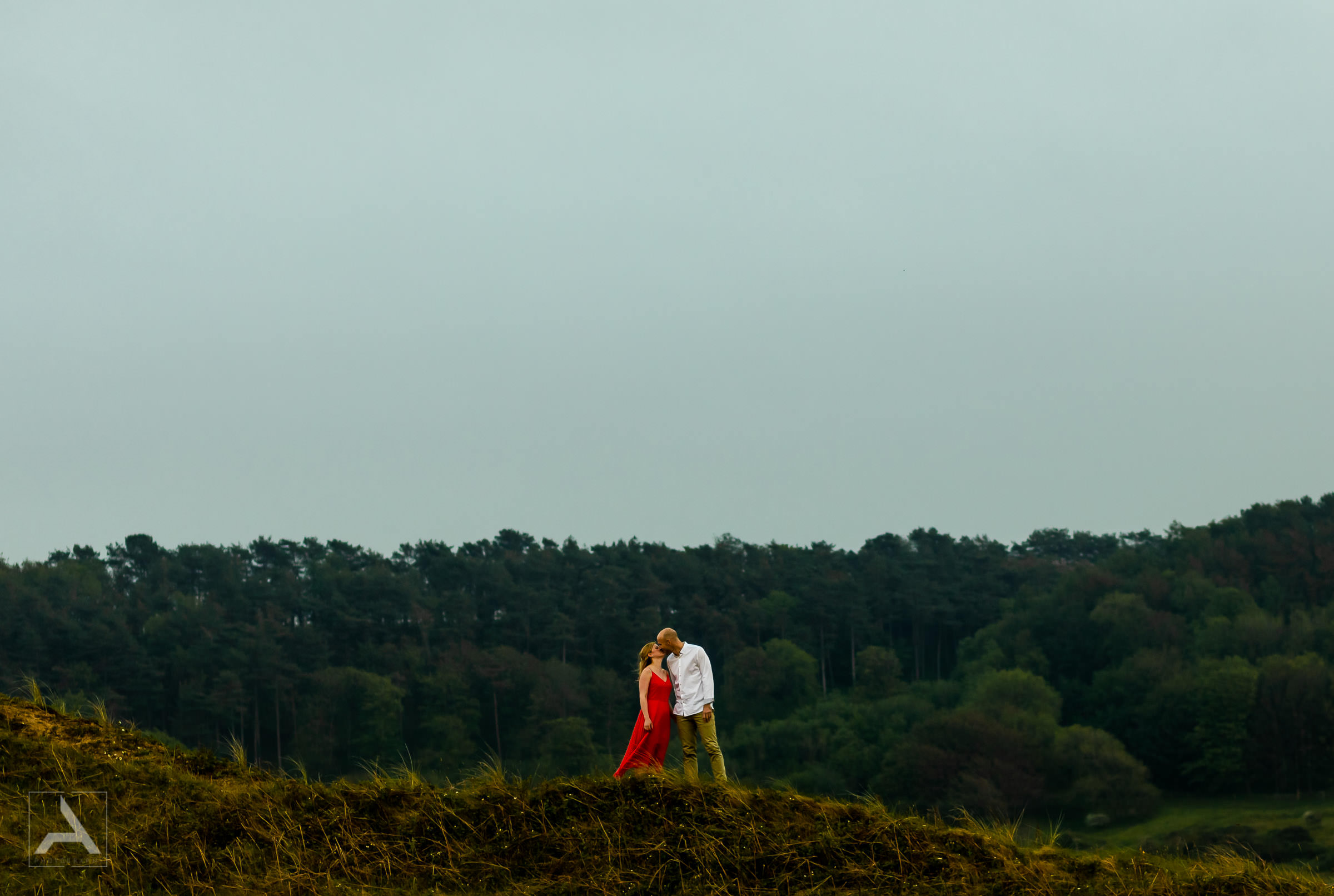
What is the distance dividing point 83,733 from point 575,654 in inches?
4394

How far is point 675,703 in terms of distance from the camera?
12.8m

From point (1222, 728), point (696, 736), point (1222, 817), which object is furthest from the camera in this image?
point (1222, 728)

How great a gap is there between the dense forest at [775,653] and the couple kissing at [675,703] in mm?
72932

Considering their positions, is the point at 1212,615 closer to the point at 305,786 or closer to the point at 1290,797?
the point at 1290,797

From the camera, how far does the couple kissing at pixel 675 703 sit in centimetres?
1256

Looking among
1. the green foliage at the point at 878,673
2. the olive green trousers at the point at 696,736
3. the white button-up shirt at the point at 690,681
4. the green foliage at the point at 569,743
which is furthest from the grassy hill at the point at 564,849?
the green foliage at the point at 878,673

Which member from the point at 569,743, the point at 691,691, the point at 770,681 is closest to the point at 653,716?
the point at 691,691

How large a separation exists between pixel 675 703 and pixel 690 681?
39 centimetres

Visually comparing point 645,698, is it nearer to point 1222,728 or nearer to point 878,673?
point 1222,728

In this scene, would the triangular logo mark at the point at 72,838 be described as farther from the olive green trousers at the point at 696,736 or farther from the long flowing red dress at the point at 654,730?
the olive green trousers at the point at 696,736

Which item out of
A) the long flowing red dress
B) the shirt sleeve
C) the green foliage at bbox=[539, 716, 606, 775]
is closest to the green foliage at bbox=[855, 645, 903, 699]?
the green foliage at bbox=[539, 716, 606, 775]

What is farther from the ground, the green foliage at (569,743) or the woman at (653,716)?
the woman at (653,716)

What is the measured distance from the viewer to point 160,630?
10250 cm

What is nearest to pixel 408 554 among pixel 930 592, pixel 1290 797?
pixel 930 592
